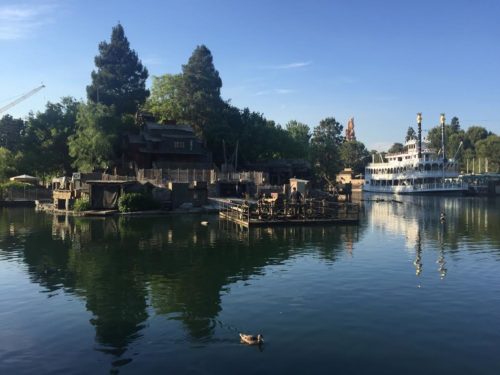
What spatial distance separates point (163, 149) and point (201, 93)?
16.7 m

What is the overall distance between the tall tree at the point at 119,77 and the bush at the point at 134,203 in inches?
1585

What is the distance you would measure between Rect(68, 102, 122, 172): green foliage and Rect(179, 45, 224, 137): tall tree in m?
16.8

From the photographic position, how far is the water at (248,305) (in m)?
14.9

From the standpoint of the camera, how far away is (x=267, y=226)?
1871 inches

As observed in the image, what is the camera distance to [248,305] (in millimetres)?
20562

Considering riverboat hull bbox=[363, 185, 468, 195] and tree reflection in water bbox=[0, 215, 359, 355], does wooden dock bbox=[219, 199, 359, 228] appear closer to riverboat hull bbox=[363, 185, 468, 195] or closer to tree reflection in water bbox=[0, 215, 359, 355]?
tree reflection in water bbox=[0, 215, 359, 355]

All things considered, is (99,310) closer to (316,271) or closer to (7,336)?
(7,336)

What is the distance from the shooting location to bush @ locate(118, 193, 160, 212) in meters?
58.8

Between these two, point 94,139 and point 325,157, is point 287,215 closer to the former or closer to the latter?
point 94,139

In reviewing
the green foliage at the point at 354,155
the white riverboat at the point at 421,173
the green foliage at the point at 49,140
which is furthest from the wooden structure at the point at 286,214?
Answer: the green foliage at the point at 354,155

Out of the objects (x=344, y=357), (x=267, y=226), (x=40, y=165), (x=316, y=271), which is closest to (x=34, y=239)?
(x=267, y=226)

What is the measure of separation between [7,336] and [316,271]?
1702 cm

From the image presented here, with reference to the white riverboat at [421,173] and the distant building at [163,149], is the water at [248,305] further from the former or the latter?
the white riverboat at [421,173]

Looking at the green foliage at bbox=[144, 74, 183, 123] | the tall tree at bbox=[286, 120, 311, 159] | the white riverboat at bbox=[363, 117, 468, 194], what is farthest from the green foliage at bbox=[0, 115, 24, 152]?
the white riverboat at bbox=[363, 117, 468, 194]
